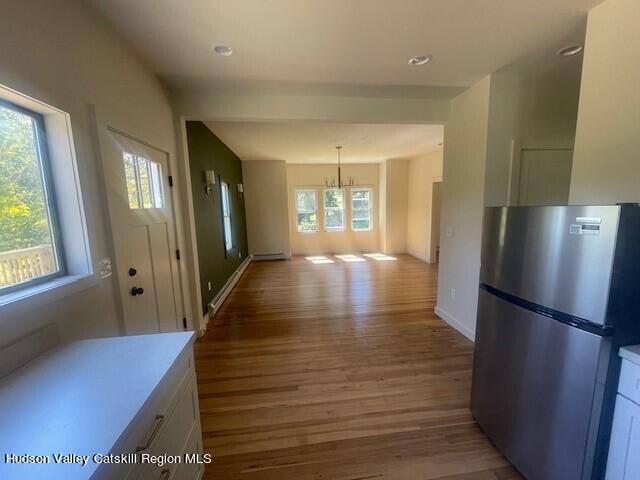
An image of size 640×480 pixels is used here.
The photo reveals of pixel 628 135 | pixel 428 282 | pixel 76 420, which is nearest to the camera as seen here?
pixel 76 420

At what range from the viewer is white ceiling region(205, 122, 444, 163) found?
389 cm

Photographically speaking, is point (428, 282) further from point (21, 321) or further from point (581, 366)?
point (21, 321)

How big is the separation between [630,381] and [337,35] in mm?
2389

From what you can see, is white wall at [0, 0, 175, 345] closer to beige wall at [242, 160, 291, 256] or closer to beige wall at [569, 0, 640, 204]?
beige wall at [569, 0, 640, 204]

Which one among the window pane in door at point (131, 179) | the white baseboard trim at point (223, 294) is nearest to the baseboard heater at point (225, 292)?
the white baseboard trim at point (223, 294)

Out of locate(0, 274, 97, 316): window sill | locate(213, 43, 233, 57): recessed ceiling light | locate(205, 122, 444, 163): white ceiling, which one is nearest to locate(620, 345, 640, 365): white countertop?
locate(0, 274, 97, 316): window sill

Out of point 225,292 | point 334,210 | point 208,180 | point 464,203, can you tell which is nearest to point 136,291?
point 208,180

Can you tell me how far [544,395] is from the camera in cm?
128

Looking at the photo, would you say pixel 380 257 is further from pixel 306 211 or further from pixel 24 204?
pixel 24 204

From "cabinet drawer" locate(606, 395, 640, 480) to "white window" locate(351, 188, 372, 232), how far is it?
6.77 m

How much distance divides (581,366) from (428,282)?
3819mm

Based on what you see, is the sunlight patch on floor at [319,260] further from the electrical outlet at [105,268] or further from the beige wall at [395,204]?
the electrical outlet at [105,268]

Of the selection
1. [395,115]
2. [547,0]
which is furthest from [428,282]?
[547,0]

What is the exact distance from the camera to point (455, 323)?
10.1 ft
